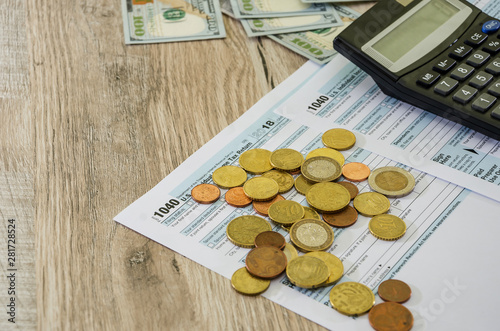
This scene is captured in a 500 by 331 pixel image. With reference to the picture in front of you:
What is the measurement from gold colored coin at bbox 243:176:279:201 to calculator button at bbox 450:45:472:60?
255 millimetres

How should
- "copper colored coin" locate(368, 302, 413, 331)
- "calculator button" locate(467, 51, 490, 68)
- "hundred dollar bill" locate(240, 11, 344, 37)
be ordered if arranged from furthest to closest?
1. "hundred dollar bill" locate(240, 11, 344, 37)
2. "calculator button" locate(467, 51, 490, 68)
3. "copper colored coin" locate(368, 302, 413, 331)

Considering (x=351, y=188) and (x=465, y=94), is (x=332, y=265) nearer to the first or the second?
(x=351, y=188)

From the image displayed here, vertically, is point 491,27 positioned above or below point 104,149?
above

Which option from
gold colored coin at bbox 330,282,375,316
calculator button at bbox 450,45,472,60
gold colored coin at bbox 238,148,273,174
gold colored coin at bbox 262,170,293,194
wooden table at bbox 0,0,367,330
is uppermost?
calculator button at bbox 450,45,472,60

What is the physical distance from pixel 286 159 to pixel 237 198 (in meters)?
0.07

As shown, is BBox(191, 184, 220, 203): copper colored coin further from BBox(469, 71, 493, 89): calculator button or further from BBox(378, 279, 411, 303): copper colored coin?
BBox(469, 71, 493, 89): calculator button

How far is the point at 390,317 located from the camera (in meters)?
0.47

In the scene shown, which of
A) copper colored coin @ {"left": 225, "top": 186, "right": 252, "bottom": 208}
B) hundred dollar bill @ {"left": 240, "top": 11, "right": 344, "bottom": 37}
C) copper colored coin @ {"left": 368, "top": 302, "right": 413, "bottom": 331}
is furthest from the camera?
hundred dollar bill @ {"left": 240, "top": 11, "right": 344, "bottom": 37}

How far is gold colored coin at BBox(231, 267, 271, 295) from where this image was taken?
49 cm

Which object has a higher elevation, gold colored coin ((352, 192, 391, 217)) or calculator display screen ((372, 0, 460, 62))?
calculator display screen ((372, 0, 460, 62))

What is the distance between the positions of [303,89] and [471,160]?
0.20 m

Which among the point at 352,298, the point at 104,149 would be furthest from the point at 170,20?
the point at 352,298

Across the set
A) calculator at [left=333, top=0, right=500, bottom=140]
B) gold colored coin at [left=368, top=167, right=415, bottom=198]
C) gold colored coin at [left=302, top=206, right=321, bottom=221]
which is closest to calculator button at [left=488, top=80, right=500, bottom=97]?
calculator at [left=333, top=0, right=500, bottom=140]

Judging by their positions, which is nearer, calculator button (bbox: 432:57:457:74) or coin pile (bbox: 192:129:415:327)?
coin pile (bbox: 192:129:415:327)
